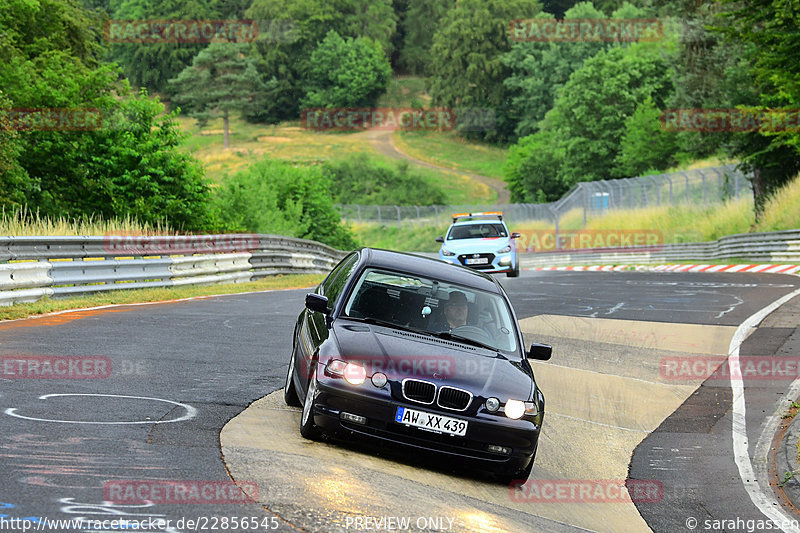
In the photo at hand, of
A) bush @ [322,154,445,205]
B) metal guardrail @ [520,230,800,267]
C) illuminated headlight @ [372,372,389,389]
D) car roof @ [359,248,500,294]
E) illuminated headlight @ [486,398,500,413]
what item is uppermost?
car roof @ [359,248,500,294]

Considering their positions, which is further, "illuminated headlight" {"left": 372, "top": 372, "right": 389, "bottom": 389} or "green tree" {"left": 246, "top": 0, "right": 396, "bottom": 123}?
"green tree" {"left": 246, "top": 0, "right": 396, "bottom": 123}

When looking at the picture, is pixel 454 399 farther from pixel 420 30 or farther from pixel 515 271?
pixel 420 30

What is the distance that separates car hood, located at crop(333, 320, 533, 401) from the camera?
753 cm

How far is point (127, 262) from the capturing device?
20234 millimetres

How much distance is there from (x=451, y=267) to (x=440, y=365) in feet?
6.44

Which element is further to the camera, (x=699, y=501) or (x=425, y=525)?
(x=699, y=501)

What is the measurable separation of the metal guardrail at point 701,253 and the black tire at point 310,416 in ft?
92.9

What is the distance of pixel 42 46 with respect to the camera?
1697 inches

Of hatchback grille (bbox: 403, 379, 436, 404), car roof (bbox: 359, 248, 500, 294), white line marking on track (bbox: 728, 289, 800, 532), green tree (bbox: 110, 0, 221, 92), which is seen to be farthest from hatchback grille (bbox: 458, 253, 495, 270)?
green tree (bbox: 110, 0, 221, 92)

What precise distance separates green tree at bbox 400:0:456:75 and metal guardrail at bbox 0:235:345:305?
454 ft

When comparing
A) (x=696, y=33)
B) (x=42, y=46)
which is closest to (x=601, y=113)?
(x=696, y=33)

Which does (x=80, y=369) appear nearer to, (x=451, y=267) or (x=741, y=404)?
(x=451, y=267)

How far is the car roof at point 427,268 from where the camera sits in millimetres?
8930

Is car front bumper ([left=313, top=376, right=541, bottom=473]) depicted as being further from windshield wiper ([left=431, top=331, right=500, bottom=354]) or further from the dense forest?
the dense forest
